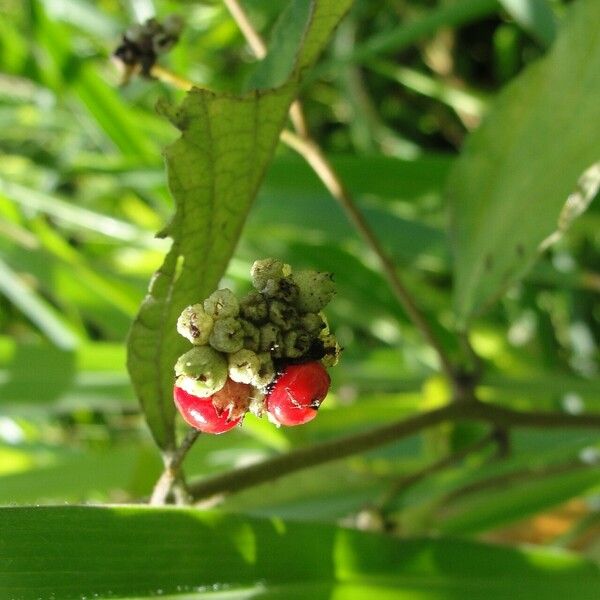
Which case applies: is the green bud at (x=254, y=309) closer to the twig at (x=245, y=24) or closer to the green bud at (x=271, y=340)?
the green bud at (x=271, y=340)

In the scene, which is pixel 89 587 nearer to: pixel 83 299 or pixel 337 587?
pixel 337 587

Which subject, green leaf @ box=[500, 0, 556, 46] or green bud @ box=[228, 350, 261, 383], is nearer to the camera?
green bud @ box=[228, 350, 261, 383]

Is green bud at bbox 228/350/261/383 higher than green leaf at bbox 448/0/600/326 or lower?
lower

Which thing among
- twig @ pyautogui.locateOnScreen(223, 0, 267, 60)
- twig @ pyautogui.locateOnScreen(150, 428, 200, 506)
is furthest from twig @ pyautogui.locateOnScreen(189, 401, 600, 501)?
twig @ pyautogui.locateOnScreen(223, 0, 267, 60)

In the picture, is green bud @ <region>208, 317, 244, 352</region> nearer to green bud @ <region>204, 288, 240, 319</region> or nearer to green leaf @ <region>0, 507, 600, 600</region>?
green bud @ <region>204, 288, 240, 319</region>

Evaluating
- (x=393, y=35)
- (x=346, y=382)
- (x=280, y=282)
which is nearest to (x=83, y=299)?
(x=346, y=382)

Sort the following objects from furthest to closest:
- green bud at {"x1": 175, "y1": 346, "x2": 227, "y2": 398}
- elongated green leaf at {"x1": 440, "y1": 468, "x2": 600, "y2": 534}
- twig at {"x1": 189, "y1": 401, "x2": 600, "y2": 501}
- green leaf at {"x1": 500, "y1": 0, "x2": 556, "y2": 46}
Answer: elongated green leaf at {"x1": 440, "y1": 468, "x2": 600, "y2": 534} → green leaf at {"x1": 500, "y1": 0, "x2": 556, "y2": 46} → twig at {"x1": 189, "y1": 401, "x2": 600, "y2": 501} → green bud at {"x1": 175, "y1": 346, "x2": 227, "y2": 398}
